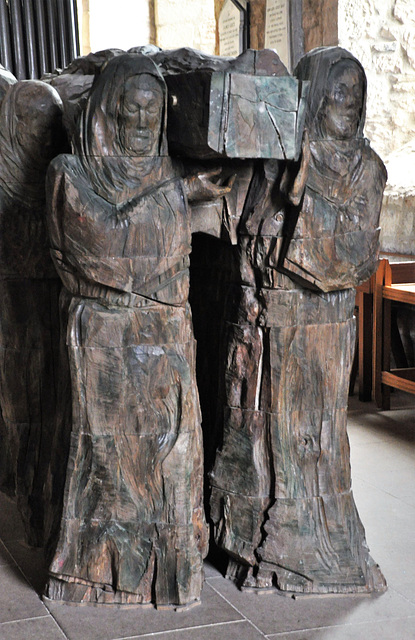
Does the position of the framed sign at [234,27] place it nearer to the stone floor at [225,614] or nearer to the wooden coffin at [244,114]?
the wooden coffin at [244,114]

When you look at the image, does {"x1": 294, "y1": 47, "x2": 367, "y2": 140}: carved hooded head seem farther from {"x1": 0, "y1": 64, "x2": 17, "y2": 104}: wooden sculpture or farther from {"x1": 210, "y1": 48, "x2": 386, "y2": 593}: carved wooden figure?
{"x1": 0, "y1": 64, "x2": 17, "y2": 104}: wooden sculpture

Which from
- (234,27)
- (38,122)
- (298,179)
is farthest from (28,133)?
(234,27)

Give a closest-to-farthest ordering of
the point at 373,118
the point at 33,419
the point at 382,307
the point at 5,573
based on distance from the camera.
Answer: the point at 5,573, the point at 33,419, the point at 382,307, the point at 373,118

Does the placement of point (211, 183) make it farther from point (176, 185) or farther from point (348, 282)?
point (348, 282)

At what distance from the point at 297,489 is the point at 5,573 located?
111 centimetres

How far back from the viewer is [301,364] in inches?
116

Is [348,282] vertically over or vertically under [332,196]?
under

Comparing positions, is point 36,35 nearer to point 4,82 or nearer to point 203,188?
point 4,82

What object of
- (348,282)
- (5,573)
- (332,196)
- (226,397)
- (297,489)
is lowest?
(5,573)

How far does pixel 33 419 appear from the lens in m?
3.51

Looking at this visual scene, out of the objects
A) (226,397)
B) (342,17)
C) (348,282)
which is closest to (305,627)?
(226,397)

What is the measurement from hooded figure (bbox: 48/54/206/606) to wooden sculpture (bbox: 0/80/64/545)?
0.41m

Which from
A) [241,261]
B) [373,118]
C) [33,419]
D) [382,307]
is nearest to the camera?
[241,261]

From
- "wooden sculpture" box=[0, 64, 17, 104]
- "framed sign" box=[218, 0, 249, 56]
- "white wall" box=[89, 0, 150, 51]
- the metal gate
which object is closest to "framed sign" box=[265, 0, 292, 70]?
"framed sign" box=[218, 0, 249, 56]
